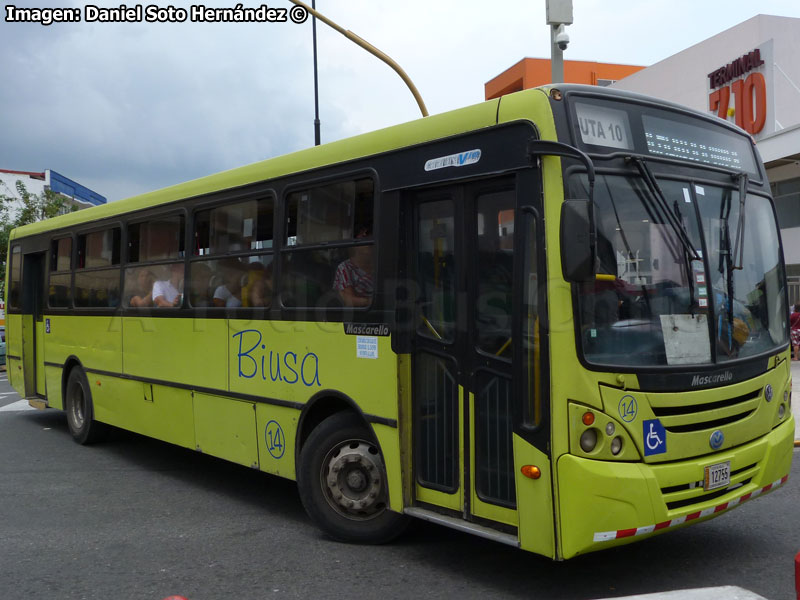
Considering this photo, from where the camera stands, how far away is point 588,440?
4332 millimetres

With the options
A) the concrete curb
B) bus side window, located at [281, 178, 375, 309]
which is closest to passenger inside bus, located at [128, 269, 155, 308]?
bus side window, located at [281, 178, 375, 309]

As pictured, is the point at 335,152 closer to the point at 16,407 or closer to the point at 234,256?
the point at 234,256

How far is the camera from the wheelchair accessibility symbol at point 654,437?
4402 mm

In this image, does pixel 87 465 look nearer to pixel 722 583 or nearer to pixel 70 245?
pixel 70 245

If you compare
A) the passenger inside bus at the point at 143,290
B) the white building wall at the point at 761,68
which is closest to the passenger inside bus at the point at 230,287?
the passenger inside bus at the point at 143,290

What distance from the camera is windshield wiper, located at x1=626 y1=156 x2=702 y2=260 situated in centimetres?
467

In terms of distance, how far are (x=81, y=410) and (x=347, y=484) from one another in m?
5.71

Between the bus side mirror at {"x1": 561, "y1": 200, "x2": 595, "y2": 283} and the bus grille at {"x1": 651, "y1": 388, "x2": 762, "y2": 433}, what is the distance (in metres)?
0.84

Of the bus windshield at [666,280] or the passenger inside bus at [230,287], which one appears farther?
the passenger inside bus at [230,287]

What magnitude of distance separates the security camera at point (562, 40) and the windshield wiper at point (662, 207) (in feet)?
21.8

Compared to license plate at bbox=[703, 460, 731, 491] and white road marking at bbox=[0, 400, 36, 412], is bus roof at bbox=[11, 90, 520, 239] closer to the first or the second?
license plate at bbox=[703, 460, 731, 491]

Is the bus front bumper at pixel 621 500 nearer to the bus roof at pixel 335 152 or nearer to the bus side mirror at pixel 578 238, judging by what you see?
the bus side mirror at pixel 578 238

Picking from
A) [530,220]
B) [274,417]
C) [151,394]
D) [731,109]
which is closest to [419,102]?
[151,394]

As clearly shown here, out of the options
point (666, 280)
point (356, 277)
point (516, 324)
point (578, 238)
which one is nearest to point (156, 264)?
point (356, 277)
